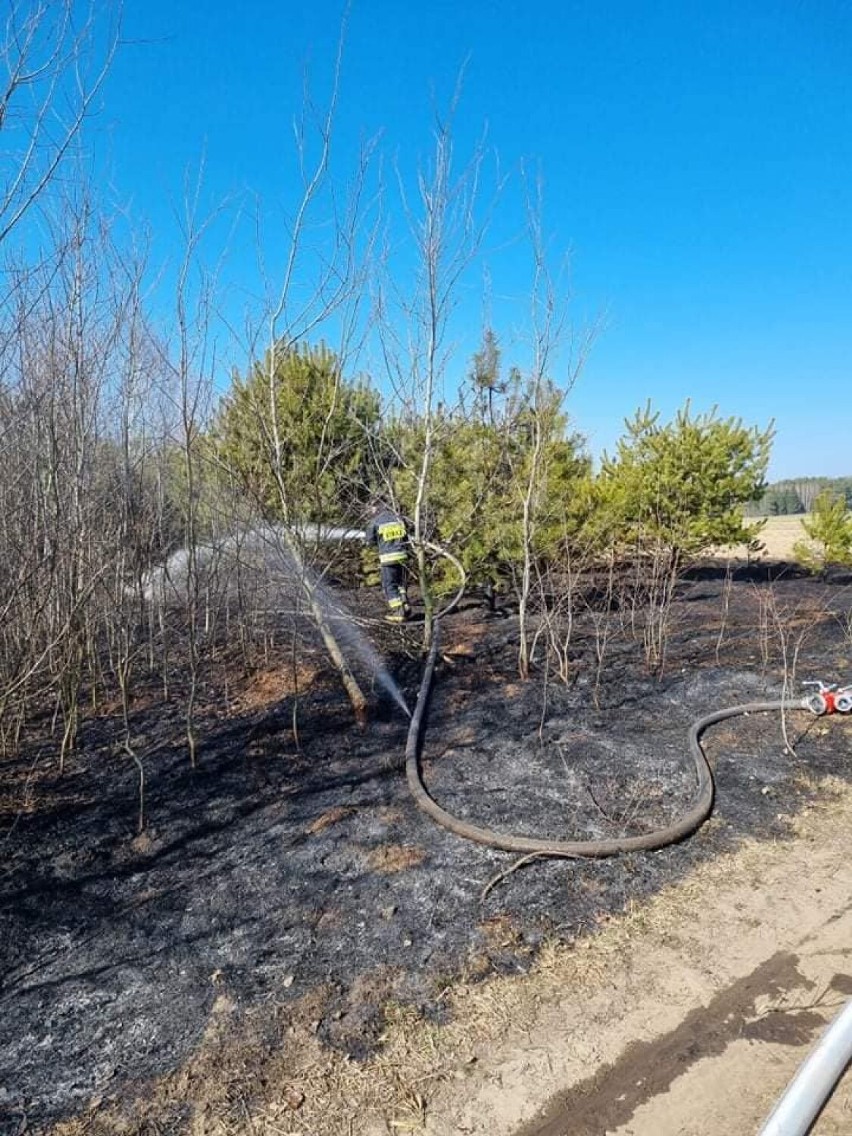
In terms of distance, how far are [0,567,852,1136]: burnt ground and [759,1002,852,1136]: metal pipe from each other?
34.9 inches

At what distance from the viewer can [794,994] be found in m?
2.16

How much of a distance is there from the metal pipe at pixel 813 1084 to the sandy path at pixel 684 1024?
0.27 feet

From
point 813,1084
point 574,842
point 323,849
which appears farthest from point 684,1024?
point 323,849

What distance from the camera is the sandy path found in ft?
5.75

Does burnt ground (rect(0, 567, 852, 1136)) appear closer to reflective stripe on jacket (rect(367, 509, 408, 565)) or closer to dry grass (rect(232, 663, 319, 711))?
dry grass (rect(232, 663, 319, 711))

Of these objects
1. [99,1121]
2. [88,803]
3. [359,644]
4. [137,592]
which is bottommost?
[99,1121]

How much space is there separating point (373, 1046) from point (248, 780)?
202cm

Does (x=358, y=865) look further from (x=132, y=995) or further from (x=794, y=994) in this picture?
(x=794, y=994)

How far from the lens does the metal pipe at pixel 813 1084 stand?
1622mm

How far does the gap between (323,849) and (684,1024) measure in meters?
1.64

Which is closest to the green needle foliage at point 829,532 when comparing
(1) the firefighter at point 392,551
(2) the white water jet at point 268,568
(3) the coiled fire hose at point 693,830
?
(3) the coiled fire hose at point 693,830

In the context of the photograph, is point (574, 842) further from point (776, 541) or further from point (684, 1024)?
point (776, 541)

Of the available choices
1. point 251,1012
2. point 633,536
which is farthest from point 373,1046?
point 633,536

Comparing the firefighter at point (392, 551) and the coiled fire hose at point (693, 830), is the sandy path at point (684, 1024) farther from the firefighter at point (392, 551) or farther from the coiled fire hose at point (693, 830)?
the firefighter at point (392, 551)
